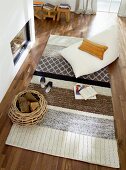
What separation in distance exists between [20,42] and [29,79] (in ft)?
2.10

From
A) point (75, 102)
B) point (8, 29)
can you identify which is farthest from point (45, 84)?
point (8, 29)

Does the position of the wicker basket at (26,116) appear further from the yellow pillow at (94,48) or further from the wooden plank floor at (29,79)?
the yellow pillow at (94,48)

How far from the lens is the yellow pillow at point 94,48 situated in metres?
2.86

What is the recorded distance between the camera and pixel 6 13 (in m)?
2.18

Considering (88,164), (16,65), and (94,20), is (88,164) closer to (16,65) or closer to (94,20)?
(16,65)

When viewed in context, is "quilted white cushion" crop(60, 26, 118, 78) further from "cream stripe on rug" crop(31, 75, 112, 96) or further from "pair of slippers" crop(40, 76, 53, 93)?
"pair of slippers" crop(40, 76, 53, 93)

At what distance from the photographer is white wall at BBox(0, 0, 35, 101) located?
2153 millimetres

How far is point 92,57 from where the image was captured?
9.36ft

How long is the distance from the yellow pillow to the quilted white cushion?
0.05m

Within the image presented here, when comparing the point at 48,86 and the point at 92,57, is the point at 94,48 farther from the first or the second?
the point at 48,86

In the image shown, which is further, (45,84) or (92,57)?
(92,57)

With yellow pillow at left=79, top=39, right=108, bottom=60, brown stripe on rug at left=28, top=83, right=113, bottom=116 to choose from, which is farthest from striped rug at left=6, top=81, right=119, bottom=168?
yellow pillow at left=79, top=39, right=108, bottom=60

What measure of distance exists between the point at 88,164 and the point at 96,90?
1.05 m

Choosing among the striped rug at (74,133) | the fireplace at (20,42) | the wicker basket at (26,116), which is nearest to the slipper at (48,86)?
the striped rug at (74,133)
